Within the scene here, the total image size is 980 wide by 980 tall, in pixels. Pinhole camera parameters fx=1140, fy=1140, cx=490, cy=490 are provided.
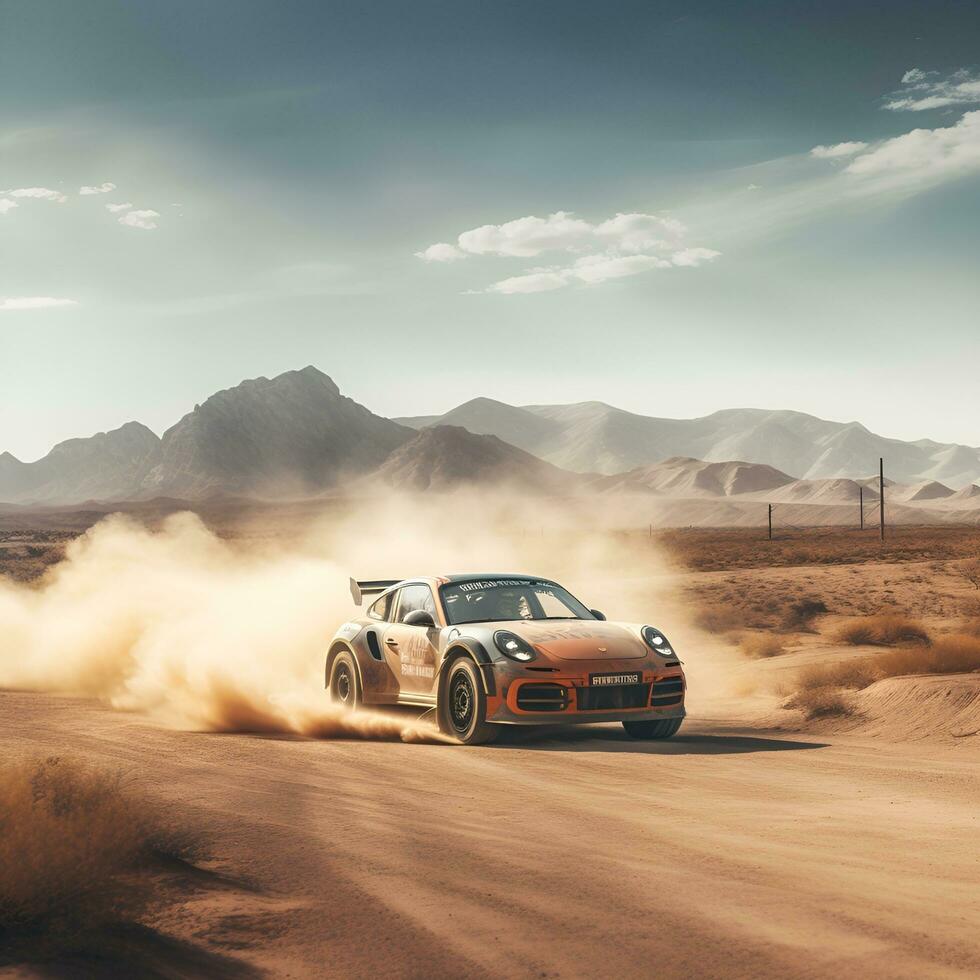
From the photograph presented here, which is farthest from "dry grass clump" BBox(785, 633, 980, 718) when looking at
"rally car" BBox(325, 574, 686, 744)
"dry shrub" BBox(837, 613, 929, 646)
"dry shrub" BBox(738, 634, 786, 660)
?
"dry shrub" BBox(837, 613, 929, 646)

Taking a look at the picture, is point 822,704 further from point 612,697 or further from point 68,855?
point 68,855

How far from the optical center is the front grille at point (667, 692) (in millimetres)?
11031

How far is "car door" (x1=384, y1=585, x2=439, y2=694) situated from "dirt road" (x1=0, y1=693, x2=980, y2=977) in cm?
186

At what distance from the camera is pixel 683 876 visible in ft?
17.9

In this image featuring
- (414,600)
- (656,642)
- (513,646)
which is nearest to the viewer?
(513,646)

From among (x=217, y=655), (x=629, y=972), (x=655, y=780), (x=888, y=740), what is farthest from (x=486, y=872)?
(x=217, y=655)

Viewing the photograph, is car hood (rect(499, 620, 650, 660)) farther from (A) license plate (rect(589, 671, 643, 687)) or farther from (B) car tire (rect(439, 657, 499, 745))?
(B) car tire (rect(439, 657, 499, 745))

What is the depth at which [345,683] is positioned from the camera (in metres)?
13.0

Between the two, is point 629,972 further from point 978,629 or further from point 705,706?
point 978,629

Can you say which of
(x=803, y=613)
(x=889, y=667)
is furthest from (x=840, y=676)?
(x=803, y=613)

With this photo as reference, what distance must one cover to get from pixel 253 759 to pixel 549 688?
9.33 feet

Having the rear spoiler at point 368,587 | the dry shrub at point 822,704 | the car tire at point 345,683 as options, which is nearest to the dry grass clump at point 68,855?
the car tire at point 345,683

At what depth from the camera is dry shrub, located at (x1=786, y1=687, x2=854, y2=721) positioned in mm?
13367

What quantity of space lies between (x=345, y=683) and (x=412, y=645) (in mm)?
1490
